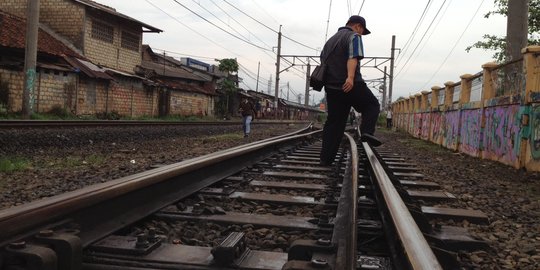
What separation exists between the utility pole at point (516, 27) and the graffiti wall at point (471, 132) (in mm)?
1863

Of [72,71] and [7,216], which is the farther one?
[72,71]

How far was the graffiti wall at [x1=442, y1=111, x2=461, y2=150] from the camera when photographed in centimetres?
1222

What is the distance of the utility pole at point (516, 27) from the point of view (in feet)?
37.2

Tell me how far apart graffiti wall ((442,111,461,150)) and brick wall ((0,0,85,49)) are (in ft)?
64.8

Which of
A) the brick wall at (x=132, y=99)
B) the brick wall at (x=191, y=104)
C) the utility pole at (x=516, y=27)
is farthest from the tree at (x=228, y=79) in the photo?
the utility pole at (x=516, y=27)

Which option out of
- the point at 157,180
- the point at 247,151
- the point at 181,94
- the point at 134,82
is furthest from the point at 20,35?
the point at 157,180

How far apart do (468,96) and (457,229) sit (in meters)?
9.80

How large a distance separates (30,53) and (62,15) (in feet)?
35.4

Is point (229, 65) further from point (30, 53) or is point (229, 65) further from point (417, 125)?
point (30, 53)

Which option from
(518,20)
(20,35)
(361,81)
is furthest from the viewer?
(20,35)

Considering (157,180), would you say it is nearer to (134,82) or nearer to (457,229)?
(457,229)

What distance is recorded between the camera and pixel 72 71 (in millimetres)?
21422

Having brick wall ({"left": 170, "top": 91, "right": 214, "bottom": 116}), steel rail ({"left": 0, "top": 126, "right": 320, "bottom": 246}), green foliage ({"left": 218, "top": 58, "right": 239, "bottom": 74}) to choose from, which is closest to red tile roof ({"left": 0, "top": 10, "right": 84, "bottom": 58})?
brick wall ({"left": 170, "top": 91, "right": 214, "bottom": 116})

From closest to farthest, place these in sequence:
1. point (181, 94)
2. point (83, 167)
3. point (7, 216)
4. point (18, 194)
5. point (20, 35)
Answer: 1. point (7, 216)
2. point (18, 194)
3. point (83, 167)
4. point (20, 35)
5. point (181, 94)
